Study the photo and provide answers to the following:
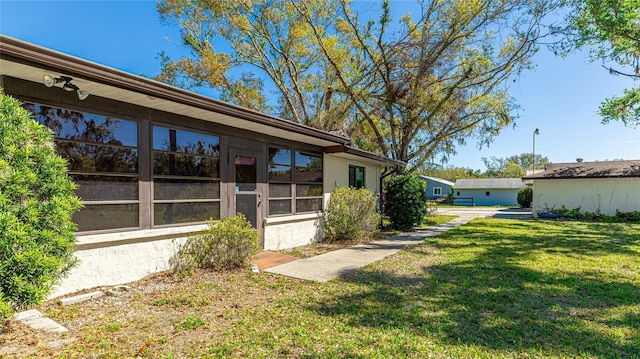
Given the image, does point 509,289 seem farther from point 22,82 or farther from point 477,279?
point 22,82

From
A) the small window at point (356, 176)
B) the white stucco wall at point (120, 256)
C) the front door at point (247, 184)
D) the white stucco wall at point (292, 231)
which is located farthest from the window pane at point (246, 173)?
the small window at point (356, 176)

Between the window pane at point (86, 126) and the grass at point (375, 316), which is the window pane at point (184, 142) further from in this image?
the grass at point (375, 316)

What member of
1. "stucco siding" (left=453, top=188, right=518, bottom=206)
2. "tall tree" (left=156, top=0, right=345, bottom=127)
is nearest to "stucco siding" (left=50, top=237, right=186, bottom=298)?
"tall tree" (left=156, top=0, right=345, bottom=127)

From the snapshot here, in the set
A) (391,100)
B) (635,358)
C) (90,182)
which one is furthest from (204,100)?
(391,100)

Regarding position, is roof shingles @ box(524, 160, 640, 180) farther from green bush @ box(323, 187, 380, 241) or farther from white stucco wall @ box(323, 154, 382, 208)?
green bush @ box(323, 187, 380, 241)

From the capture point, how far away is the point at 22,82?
367cm

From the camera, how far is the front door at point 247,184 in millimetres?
6352

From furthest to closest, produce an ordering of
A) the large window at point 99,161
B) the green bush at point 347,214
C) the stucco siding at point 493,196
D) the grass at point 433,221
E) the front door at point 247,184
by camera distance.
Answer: the stucco siding at point 493,196 < the grass at point 433,221 < the green bush at point 347,214 < the front door at point 247,184 < the large window at point 99,161

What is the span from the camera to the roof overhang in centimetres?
304

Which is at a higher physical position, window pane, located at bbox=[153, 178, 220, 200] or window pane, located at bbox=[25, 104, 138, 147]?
window pane, located at bbox=[25, 104, 138, 147]

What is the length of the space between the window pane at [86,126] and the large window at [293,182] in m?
3.16

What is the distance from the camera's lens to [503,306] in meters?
3.95

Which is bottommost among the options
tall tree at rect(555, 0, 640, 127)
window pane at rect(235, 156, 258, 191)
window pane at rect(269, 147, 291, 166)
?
window pane at rect(235, 156, 258, 191)

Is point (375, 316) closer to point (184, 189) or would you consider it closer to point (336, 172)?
point (184, 189)
